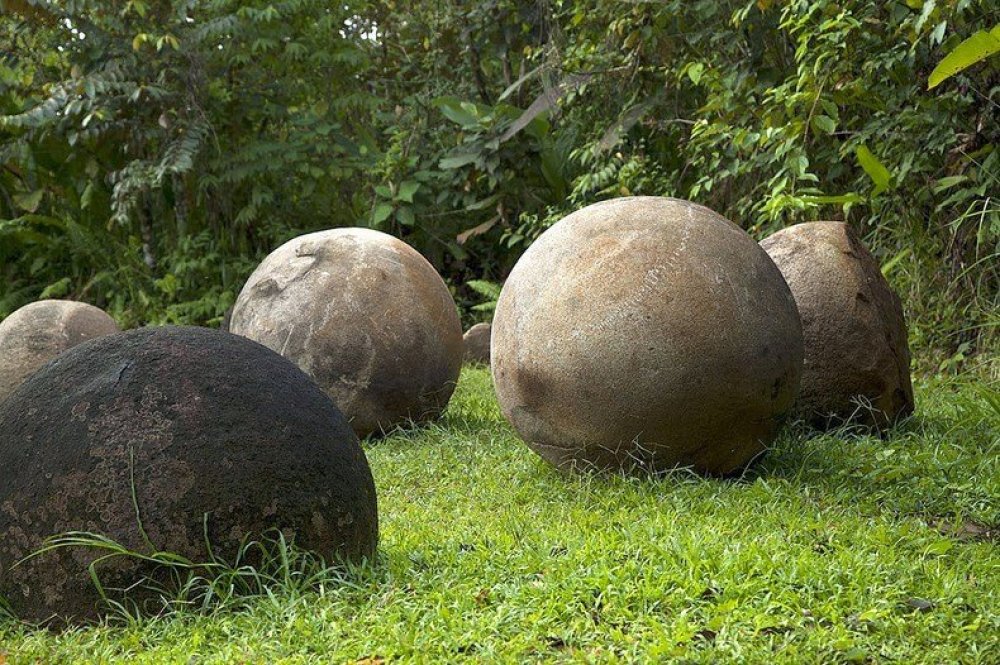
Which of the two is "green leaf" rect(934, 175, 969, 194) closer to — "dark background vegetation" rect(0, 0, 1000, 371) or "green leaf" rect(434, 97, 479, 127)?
"dark background vegetation" rect(0, 0, 1000, 371)

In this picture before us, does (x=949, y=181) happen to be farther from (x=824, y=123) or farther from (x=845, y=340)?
(x=845, y=340)

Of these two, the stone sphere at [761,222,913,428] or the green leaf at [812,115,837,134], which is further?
the green leaf at [812,115,837,134]

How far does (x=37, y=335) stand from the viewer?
7938 mm

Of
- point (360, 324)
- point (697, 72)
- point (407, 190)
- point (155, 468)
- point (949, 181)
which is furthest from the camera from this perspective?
point (407, 190)

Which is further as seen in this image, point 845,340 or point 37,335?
point 37,335

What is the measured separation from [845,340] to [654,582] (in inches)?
118

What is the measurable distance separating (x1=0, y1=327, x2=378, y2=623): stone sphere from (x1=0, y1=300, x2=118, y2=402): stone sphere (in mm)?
4101

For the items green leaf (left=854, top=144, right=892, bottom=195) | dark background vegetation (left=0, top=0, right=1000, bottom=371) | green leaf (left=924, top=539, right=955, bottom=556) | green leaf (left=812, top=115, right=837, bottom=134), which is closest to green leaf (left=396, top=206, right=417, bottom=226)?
dark background vegetation (left=0, top=0, right=1000, bottom=371)

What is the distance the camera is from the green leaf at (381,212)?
12237 mm

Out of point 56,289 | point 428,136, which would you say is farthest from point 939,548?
point 56,289

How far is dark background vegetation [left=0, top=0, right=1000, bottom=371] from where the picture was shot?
8.16 metres

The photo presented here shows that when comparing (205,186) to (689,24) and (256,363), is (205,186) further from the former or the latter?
(256,363)

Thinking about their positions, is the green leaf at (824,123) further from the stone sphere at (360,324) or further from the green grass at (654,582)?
the stone sphere at (360,324)

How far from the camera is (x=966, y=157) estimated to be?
25.1ft
